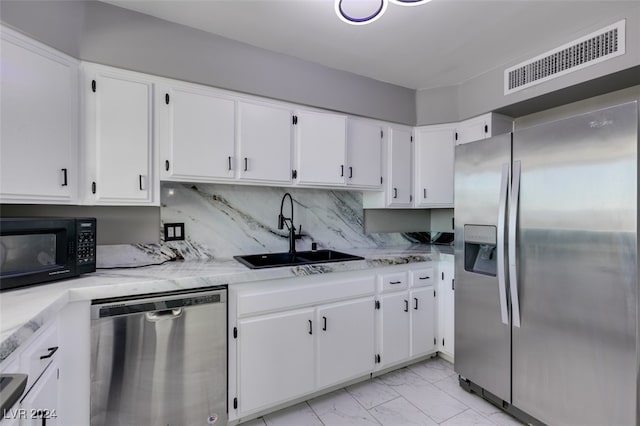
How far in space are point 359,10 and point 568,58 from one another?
5.30ft

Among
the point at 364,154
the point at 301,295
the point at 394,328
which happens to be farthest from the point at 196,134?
the point at 394,328

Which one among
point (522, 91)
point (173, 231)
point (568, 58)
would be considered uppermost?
point (568, 58)

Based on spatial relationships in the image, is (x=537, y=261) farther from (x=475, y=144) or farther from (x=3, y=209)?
(x=3, y=209)

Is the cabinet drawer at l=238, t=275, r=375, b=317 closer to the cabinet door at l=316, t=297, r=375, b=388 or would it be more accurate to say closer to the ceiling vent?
the cabinet door at l=316, t=297, r=375, b=388

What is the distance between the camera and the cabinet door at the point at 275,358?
178cm

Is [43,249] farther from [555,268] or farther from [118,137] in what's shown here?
[555,268]

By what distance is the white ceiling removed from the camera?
5.68 feet

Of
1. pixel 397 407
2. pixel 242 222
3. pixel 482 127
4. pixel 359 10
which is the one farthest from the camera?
pixel 482 127

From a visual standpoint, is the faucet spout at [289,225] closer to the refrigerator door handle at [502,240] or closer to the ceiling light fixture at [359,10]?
the ceiling light fixture at [359,10]

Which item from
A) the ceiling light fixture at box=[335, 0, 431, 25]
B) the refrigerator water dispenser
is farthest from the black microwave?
the refrigerator water dispenser

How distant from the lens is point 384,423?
1853 millimetres

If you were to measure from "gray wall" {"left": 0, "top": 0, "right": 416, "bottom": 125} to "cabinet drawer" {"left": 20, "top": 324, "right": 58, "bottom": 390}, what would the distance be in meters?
1.45

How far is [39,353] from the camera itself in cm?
114

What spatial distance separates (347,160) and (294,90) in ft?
2.32
